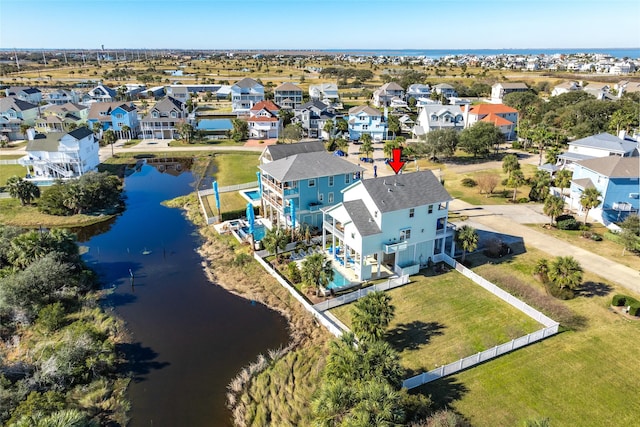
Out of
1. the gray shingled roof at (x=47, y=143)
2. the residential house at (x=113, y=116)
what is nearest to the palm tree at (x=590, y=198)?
the gray shingled roof at (x=47, y=143)

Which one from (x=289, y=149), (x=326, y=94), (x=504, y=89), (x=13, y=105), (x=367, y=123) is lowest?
(x=289, y=149)

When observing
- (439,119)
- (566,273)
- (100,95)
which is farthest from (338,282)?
(100,95)

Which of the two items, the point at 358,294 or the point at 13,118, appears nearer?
the point at 358,294

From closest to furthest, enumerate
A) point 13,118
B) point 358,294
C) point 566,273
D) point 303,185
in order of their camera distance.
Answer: point 566,273 < point 358,294 < point 303,185 < point 13,118

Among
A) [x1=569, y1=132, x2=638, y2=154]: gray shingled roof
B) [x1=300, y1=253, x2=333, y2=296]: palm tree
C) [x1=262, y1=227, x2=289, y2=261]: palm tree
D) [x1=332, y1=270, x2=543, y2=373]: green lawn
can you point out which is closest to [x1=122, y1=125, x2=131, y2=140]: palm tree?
[x1=262, y1=227, x2=289, y2=261]: palm tree

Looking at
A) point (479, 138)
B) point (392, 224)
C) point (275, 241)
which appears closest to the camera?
point (392, 224)

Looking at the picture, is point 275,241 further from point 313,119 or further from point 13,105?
point 13,105

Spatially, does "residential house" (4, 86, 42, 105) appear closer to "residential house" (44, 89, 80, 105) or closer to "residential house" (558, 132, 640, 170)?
"residential house" (44, 89, 80, 105)
